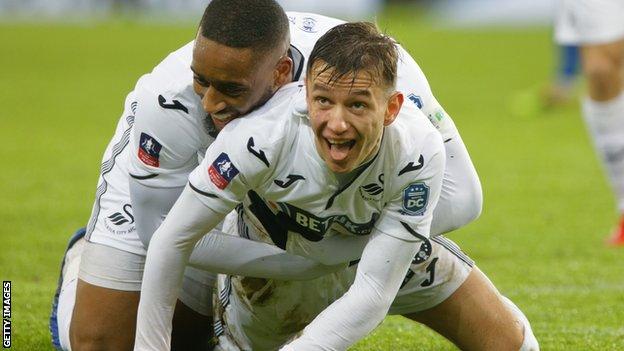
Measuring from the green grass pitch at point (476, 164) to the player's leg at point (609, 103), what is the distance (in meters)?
0.44

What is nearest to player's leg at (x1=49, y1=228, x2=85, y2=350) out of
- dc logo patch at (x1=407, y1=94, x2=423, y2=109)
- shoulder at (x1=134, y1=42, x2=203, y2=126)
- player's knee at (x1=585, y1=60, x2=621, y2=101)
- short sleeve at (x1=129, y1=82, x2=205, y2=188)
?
short sleeve at (x1=129, y1=82, x2=205, y2=188)

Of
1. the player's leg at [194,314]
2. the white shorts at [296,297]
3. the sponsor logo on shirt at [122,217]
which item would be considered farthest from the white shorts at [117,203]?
the white shorts at [296,297]

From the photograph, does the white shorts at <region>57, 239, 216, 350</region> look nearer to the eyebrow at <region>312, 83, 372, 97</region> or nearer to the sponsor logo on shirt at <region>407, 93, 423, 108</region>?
the sponsor logo on shirt at <region>407, 93, 423, 108</region>

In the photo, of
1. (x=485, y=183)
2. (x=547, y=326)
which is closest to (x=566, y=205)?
(x=485, y=183)

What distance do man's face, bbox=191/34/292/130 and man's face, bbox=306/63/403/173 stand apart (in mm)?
314

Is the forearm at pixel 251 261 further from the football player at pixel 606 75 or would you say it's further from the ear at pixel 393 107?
the football player at pixel 606 75

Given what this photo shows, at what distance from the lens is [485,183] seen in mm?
9898

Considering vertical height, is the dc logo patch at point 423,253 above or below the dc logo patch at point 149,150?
below

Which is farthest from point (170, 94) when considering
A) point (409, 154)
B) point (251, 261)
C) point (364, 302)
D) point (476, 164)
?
point (476, 164)

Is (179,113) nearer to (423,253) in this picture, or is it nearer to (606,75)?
(423,253)

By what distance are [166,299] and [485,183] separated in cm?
625

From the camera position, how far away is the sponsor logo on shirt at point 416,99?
4363mm

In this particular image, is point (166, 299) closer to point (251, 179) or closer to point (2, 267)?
point (251, 179)

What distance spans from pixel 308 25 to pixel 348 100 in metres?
1.01
